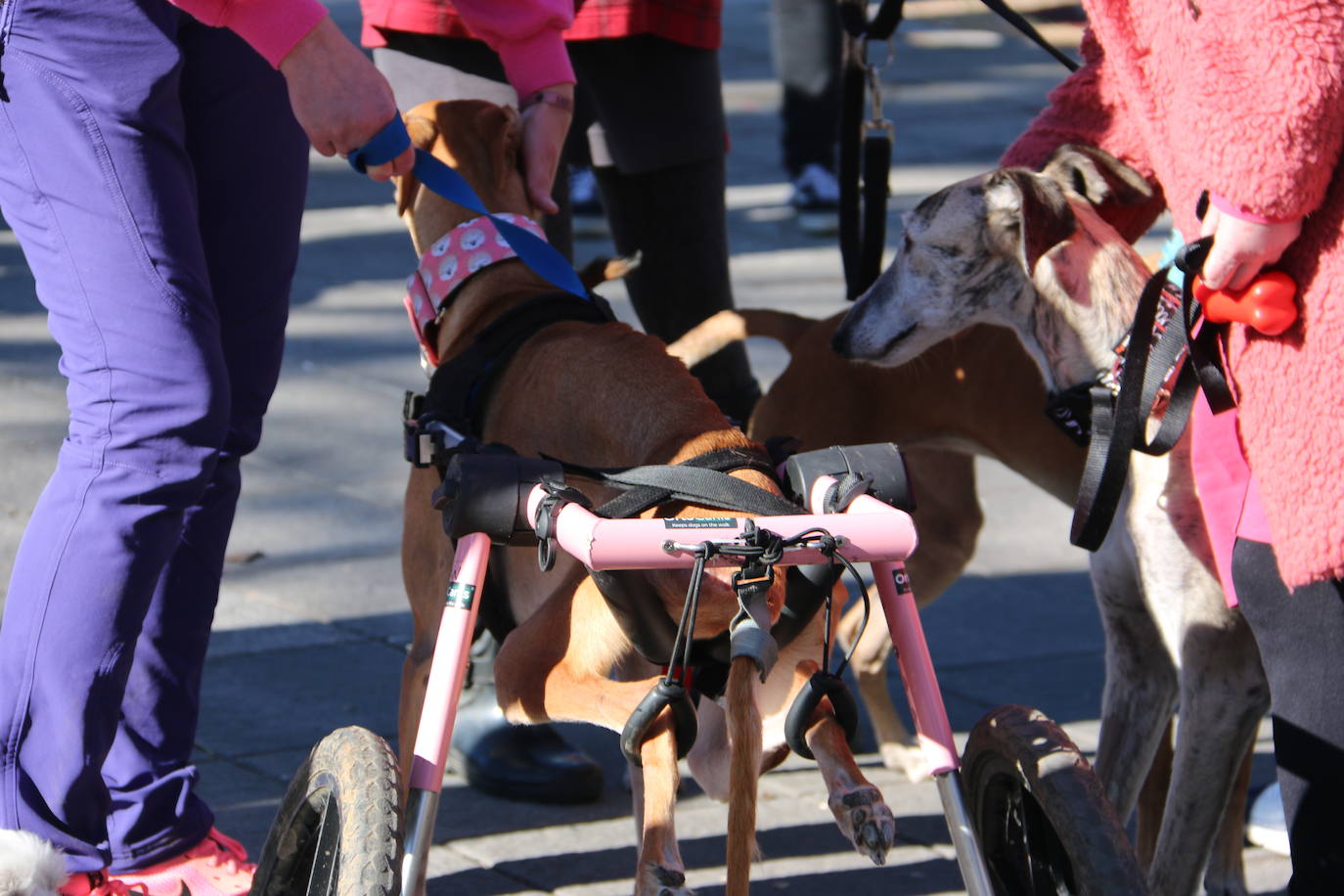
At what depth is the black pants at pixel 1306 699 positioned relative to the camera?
2.23 metres

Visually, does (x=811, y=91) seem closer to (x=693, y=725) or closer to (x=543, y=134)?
(x=543, y=134)

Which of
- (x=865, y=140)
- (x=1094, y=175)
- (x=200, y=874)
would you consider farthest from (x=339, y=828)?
(x=865, y=140)

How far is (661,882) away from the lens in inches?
82.3

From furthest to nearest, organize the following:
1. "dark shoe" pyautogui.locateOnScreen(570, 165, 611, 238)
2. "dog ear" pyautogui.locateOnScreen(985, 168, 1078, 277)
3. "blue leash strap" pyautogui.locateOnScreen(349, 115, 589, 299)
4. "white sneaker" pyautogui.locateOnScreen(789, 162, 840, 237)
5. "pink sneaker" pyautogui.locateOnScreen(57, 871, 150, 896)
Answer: "white sneaker" pyautogui.locateOnScreen(789, 162, 840, 237), "dark shoe" pyautogui.locateOnScreen(570, 165, 611, 238), "dog ear" pyautogui.locateOnScreen(985, 168, 1078, 277), "blue leash strap" pyautogui.locateOnScreen(349, 115, 589, 299), "pink sneaker" pyautogui.locateOnScreen(57, 871, 150, 896)

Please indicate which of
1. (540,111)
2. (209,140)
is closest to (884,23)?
(540,111)

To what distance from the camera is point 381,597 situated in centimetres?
464

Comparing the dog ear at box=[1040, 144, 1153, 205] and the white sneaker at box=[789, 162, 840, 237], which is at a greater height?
the dog ear at box=[1040, 144, 1153, 205]

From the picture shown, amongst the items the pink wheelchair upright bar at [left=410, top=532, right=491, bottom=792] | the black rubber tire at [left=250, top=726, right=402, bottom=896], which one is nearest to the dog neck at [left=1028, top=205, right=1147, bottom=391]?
the pink wheelchair upright bar at [left=410, top=532, right=491, bottom=792]

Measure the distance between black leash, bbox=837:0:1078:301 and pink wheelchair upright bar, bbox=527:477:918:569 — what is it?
1.58 metres

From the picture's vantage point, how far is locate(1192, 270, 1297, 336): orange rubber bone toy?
2111mm

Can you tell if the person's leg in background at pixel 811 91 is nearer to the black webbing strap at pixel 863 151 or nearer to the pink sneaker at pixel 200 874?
the black webbing strap at pixel 863 151

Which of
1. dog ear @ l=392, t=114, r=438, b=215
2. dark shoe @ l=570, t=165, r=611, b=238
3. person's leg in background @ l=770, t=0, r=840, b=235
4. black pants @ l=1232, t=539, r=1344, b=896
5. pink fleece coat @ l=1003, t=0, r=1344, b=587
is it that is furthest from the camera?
person's leg in background @ l=770, t=0, r=840, b=235

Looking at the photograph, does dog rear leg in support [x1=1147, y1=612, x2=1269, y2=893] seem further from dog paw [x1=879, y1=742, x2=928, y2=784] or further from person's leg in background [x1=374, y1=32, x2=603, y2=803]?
person's leg in background [x1=374, y1=32, x2=603, y2=803]

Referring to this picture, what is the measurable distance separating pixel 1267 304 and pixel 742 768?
895 millimetres
